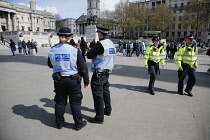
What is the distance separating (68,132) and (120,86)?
3.23 metres

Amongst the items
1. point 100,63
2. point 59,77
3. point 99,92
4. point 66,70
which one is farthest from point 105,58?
point 59,77

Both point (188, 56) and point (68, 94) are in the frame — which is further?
point (188, 56)

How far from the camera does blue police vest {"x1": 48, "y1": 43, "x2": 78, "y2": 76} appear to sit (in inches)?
105

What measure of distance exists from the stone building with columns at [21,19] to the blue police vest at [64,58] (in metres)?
66.1

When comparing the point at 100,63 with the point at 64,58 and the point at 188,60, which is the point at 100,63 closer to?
the point at 64,58

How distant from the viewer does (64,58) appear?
2.67 metres

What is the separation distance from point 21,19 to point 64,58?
80881mm

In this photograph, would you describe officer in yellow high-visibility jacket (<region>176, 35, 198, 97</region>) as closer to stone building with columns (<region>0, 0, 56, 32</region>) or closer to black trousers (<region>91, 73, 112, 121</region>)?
black trousers (<region>91, 73, 112, 121</region>)

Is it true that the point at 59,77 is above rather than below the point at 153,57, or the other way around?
below

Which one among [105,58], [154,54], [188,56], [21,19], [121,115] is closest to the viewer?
[105,58]

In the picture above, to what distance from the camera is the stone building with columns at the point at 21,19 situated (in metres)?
59.9

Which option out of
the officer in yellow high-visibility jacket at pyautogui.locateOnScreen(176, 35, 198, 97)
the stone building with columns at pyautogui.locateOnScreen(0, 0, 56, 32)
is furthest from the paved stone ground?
the stone building with columns at pyautogui.locateOnScreen(0, 0, 56, 32)

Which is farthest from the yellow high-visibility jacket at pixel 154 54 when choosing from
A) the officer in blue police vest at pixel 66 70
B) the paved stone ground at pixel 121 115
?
the officer in blue police vest at pixel 66 70

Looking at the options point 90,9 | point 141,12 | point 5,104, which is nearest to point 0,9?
point 141,12
